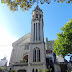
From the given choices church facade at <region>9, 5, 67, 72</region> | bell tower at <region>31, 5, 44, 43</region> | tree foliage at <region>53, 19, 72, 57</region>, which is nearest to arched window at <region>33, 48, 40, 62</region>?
church facade at <region>9, 5, 67, 72</region>

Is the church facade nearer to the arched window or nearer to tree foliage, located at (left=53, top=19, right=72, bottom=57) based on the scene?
the arched window

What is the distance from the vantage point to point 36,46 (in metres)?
29.7

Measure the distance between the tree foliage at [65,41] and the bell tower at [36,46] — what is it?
323 inches

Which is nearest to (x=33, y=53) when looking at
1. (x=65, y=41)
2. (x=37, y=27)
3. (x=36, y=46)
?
(x=36, y=46)

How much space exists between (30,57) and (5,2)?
2172 centimetres

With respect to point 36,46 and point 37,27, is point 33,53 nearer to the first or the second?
point 36,46

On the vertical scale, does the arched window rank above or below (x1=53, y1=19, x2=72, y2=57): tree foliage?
below

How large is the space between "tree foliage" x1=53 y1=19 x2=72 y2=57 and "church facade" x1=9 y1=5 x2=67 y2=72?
8464 millimetres

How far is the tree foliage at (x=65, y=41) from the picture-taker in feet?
62.7

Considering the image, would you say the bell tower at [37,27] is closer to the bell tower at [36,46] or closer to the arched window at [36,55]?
the bell tower at [36,46]

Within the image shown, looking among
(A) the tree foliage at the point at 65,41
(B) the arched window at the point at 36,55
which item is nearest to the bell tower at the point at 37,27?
(B) the arched window at the point at 36,55

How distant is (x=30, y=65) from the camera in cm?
2670

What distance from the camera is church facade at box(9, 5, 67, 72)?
88.3 ft

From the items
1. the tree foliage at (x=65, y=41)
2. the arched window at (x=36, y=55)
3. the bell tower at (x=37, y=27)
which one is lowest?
the arched window at (x=36, y=55)
